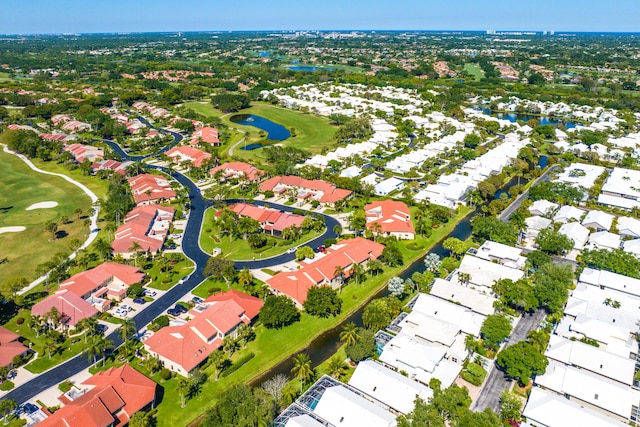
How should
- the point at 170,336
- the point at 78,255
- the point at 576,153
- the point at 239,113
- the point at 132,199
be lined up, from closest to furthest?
1. the point at 170,336
2. the point at 78,255
3. the point at 132,199
4. the point at 576,153
5. the point at 239,113

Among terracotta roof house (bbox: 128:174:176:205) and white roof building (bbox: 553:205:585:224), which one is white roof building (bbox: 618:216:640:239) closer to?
white roof building (bbox: 553:205:585:224)

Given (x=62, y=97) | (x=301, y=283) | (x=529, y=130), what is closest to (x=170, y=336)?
(x=301, y=283)

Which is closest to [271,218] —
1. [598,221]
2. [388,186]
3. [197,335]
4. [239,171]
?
[239,171]

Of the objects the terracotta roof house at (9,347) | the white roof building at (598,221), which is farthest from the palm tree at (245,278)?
the white roof building at (598,221)

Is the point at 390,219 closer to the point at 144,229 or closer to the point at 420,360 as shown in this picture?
the point at 420,360

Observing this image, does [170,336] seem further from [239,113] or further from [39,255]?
[239,113]

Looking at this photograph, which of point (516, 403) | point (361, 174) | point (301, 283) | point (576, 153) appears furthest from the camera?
point (576, 153)

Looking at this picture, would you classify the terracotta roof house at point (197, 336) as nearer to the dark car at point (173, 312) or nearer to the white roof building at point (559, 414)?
the dark car at point (173, 312)
